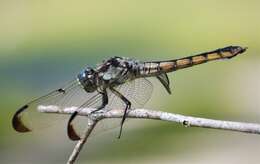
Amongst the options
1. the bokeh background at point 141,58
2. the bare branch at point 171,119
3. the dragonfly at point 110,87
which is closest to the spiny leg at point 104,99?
the dragonfly at point 110,87

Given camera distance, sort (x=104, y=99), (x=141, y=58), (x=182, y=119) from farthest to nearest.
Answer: (x=141, y=58) < (x=104, y=99) < (x=182, y=119)

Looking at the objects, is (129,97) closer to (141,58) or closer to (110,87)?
(110,87)

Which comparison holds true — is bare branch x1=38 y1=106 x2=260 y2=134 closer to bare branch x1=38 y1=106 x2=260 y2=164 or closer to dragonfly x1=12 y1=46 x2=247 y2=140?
bare branch x1=38 y1=106 x2=260 y2=164

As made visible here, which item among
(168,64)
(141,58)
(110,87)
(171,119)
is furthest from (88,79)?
(141,58)

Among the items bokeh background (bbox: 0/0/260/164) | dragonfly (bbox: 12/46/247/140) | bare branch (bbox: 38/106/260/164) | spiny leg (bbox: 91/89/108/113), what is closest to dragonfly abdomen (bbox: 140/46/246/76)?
dragonfly (bbox: 12/46/247/140)

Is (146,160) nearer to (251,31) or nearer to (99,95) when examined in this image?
(99,95)
